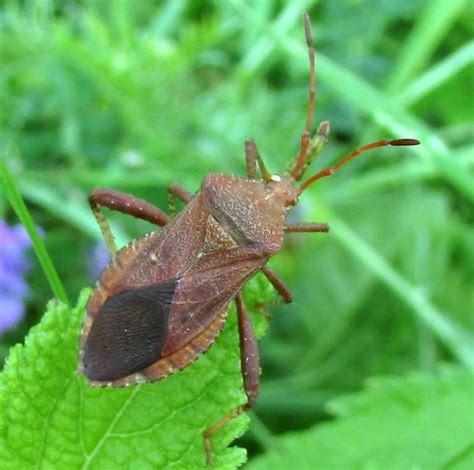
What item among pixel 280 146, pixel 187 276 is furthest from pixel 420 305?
pixel 187 276

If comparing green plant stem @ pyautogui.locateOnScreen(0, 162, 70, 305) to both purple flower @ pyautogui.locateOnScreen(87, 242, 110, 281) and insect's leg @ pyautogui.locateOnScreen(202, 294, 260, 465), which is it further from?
purple flower @ pyautogui.locateOnScreen(87, 242, 110, 281)

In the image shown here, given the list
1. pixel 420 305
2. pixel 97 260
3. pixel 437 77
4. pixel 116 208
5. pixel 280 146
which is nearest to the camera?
pixel 116 208

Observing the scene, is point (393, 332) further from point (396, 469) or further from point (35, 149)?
point (35, 149)

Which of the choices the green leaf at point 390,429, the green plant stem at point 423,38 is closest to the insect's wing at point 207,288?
the green leaf at point 390,429

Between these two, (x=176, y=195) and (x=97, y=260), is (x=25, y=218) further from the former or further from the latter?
(x=97, y=260)

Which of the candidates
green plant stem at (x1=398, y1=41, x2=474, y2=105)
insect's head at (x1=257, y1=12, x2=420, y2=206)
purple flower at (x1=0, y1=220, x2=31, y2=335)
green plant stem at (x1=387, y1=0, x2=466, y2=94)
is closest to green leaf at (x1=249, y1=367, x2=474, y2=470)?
insect's head at (x1=257, y1=12, x2=420, y2=206)

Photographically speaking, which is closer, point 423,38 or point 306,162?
point 306,162
